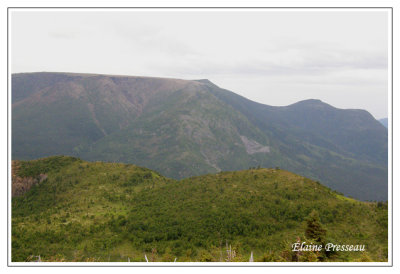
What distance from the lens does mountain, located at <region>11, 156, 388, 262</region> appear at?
2492 centimetres

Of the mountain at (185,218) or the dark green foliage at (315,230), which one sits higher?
the dark green foliage at (315,230)

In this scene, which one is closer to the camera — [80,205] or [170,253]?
[170,253]

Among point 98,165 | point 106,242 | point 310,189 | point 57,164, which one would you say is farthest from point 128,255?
point 57,164

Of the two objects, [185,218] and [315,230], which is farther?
[185,218]

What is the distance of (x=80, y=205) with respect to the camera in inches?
1467

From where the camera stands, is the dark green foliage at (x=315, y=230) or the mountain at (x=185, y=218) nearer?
the dark green foliage at (x=315, y=230)

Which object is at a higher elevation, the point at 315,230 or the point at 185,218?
the point at 315,230

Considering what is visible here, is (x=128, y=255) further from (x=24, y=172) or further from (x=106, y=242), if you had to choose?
(x=24, y=172)

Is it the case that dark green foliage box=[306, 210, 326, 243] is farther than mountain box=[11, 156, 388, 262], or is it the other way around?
mountain box=[11, 156, 388, 262]

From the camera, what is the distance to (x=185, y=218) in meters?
32.0

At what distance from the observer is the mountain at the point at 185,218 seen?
981 inches

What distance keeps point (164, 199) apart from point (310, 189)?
2003 centimetres

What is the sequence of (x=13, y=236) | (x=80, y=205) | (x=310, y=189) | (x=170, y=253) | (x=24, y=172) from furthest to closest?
(x=24, y=172)
(x=80, y=205)
(x=310, y=189)
(x=13, y=236)
(x=170, y=253)

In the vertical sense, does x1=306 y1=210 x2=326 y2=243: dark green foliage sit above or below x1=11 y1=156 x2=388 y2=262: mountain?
above
